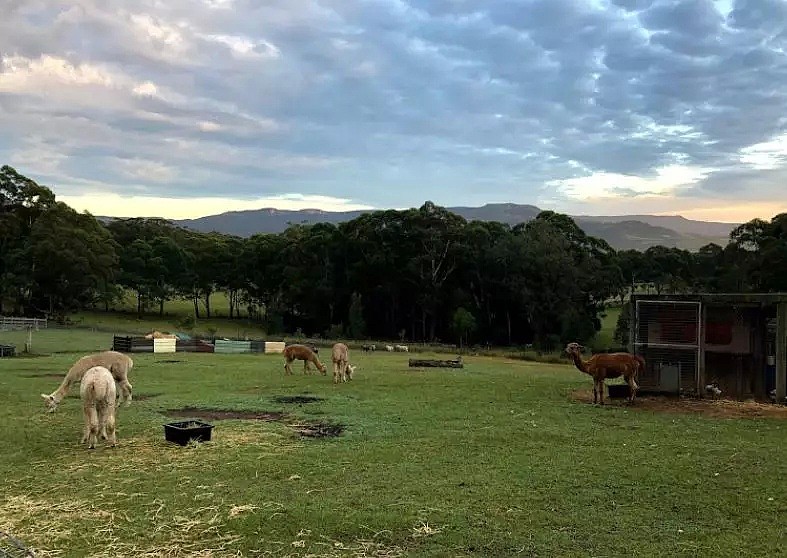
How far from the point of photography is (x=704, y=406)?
15914 millimetres

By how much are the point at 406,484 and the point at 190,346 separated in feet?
92.1

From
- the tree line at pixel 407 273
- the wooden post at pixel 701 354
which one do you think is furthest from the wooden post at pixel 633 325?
the tree line at pixel 407 273

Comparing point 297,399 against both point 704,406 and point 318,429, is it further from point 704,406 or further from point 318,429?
point 704,406

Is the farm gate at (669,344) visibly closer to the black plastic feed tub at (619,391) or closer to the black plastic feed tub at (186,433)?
the black plastic feed tub at (619,391)

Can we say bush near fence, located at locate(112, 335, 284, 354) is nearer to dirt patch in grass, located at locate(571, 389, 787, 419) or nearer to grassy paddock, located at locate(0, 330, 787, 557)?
grassy paddock, located at locate(0, 330, 787, 557)

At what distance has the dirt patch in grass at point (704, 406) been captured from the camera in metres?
14.9

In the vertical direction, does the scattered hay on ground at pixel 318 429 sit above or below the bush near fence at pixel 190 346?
above

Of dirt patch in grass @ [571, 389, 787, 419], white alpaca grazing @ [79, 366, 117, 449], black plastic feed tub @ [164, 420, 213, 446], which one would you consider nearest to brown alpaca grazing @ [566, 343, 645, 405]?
dirt patch in grass @ [571, 389, 787, 419]

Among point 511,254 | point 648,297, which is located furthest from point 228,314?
point 648,297

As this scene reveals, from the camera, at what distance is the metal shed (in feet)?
56.1

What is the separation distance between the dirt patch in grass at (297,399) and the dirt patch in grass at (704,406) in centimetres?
682

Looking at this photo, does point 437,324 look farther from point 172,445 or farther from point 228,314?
point 172,445

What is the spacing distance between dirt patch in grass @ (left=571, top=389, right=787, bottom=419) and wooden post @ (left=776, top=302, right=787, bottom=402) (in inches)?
19.7

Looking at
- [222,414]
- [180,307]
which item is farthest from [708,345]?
[180,307]
